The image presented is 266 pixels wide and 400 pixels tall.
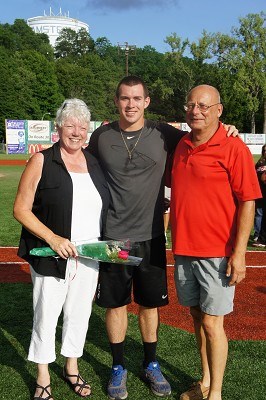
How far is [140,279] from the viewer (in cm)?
389

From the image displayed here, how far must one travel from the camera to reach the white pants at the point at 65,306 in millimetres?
3510

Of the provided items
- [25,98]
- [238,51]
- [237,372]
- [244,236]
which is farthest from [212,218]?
[25,98]

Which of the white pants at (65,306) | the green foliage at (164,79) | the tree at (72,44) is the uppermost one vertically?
the tree at (72,44)

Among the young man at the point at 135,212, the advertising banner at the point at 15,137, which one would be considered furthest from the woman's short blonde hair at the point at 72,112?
the advertising banner at the point at 15,137

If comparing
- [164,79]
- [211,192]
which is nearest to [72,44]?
[164,79]

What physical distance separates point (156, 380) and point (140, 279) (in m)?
0.82

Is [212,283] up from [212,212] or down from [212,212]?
down

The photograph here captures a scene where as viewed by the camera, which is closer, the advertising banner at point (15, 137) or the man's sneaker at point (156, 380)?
the man's sneaker at point (156, 380)

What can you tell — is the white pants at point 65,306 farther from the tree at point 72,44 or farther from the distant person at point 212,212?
the tree at point 72,44

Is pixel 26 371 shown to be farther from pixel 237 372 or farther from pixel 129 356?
pixel 237 372

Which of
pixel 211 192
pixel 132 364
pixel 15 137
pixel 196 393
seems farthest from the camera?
pixel 15 137

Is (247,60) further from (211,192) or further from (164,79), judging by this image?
(211,192)

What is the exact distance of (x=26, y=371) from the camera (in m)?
4.18

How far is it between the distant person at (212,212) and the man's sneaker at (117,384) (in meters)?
0.70
